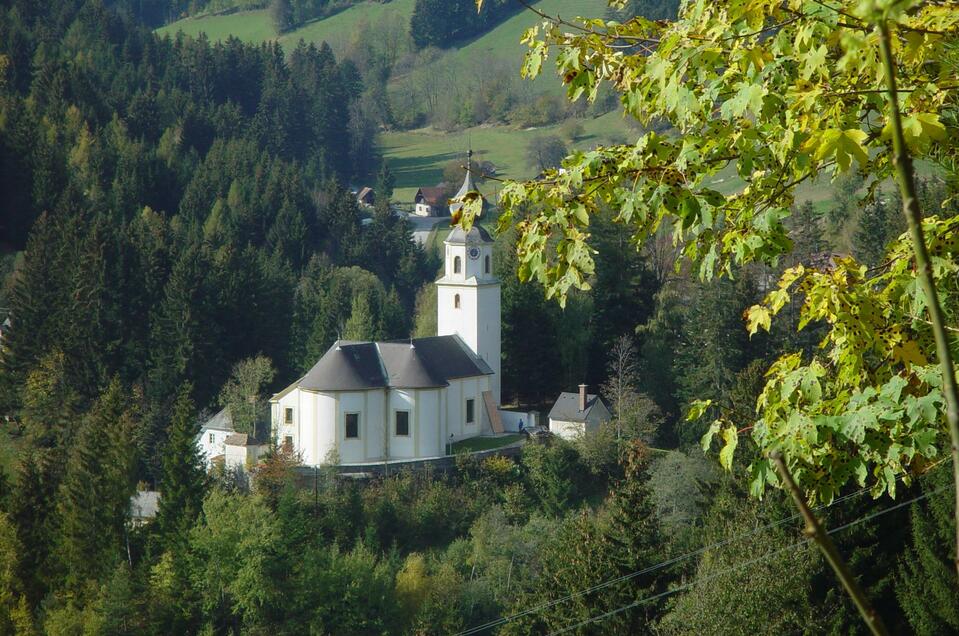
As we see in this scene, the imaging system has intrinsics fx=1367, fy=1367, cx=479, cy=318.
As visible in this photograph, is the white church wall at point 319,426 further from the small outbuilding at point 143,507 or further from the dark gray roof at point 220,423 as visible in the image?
the small outbuilding at point 143,507

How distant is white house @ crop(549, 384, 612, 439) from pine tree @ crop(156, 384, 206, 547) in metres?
12.6

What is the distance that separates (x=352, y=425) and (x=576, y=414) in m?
7.50

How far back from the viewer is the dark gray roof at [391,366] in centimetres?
4216

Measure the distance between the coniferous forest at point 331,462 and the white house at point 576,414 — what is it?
660 mm

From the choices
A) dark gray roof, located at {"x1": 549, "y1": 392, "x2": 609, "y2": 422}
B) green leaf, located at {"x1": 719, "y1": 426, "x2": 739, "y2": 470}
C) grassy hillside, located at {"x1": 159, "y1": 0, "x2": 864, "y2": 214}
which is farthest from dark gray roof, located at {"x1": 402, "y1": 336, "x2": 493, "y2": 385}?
green leaf, located at {"x1": 719, "y1": 426, "x2": 739, "y2": 470}

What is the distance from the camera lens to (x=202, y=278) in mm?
51719

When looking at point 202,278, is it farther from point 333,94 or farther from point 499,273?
point 333,94

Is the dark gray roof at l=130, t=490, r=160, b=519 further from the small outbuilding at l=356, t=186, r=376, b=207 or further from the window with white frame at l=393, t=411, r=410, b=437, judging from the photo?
the small outbuilding at l=356, t=186, r=376, b=207

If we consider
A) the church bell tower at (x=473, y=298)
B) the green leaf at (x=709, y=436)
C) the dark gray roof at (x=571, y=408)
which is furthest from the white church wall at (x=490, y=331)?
the green leaf at (x=709, y=436)

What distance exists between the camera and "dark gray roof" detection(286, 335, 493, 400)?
138ft

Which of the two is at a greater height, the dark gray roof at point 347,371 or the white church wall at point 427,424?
the dark gray roof at point 347,371

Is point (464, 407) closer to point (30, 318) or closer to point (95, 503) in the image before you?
point (95, 503)

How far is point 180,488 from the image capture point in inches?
1410

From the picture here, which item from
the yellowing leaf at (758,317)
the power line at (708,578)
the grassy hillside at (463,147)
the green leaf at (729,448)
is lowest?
the power line at (708,578)
